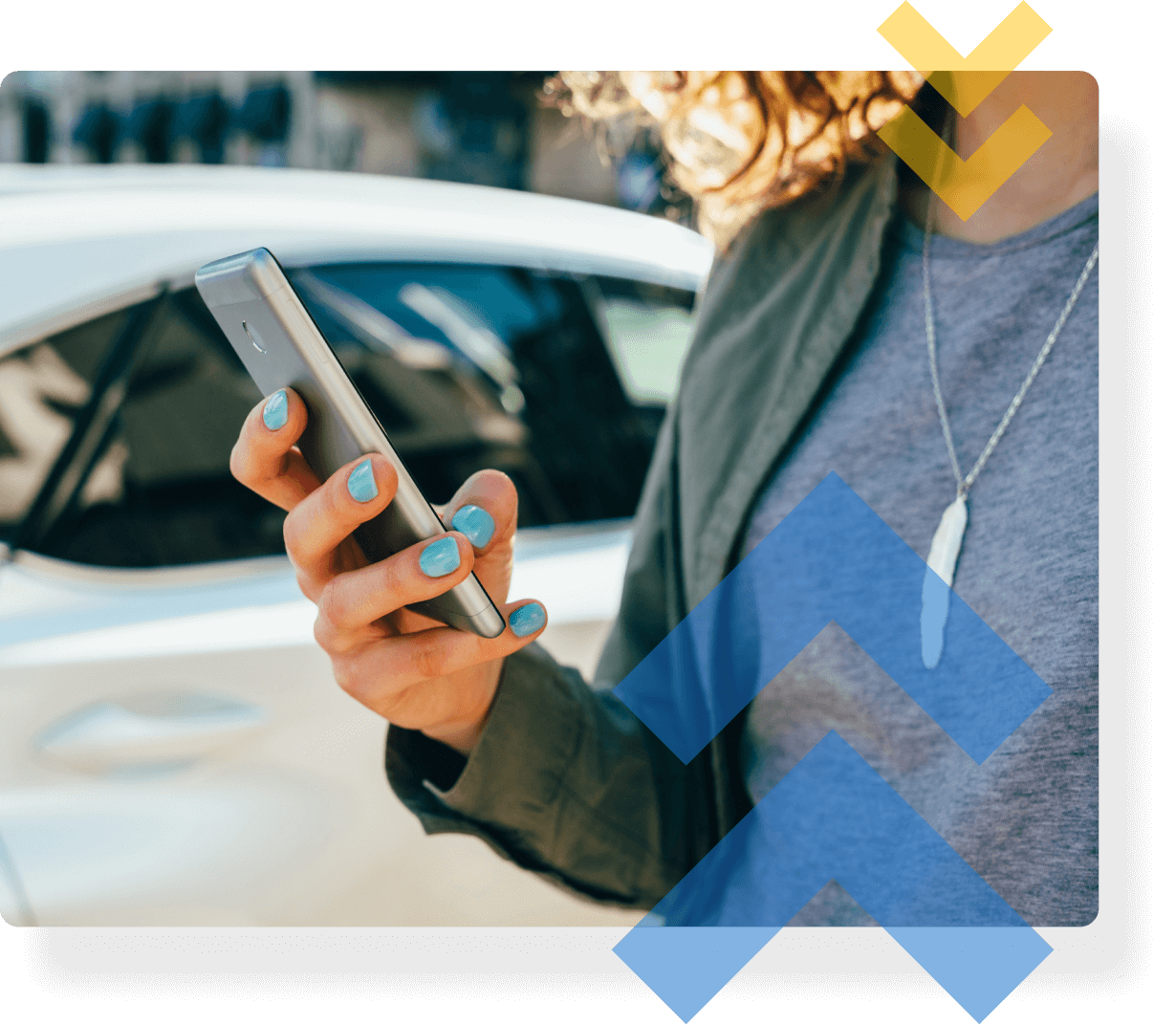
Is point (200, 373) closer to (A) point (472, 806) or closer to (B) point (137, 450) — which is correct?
(B) point (137, 450)

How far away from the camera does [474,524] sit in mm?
480

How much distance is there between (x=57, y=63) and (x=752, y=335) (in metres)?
0.60

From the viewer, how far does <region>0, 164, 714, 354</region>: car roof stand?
95 cm

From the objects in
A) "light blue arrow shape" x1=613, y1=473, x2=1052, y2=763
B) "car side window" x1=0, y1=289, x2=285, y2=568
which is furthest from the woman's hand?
"car side window" x1=0, y1=289, x2=285, y2=568

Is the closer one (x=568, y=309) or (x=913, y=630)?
(x=913, y=630)

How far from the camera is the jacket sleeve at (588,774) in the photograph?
23.5 inches

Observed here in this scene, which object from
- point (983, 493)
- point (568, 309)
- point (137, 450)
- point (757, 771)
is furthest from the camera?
point (568, 309)

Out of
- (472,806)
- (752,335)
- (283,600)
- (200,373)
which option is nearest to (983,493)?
(752,335)

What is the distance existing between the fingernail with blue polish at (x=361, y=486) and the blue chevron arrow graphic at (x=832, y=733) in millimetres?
350

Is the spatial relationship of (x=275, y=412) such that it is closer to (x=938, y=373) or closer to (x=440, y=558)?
(x=440, y=558)

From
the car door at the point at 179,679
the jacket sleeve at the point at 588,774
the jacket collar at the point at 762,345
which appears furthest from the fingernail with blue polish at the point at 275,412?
the car door at the point at 179,679

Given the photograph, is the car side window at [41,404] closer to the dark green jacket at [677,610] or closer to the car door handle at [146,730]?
the car door handle at [146,730]

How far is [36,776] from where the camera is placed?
942 mm

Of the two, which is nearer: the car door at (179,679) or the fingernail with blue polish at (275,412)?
the fingernail with blue polish at (275,412)
